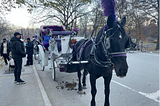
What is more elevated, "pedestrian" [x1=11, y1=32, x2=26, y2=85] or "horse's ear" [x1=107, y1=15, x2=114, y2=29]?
"horse's ear" [x1=107, y1=15, x2=114, y2=29]

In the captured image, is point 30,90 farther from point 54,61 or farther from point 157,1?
point 157,1

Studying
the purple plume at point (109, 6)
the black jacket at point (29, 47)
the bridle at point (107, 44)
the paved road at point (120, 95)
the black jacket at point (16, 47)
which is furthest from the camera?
the black jacket at point (29, 47)

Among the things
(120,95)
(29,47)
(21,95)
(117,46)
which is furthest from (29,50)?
(117,46)

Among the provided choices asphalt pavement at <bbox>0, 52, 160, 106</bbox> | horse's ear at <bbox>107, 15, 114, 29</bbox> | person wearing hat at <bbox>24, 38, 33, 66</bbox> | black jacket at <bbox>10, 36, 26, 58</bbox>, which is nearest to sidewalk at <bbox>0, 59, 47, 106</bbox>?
asphalt pavement at <bbox>0, 52, 160, 106</bbox>

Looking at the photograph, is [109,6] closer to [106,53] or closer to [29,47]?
[106,53]

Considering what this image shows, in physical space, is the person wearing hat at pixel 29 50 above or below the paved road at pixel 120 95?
above

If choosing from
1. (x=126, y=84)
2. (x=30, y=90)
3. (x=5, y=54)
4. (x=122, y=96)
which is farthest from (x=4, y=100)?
(x=5, y=54)

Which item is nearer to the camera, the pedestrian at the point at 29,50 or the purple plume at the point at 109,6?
the purple plume at the point at 109,6

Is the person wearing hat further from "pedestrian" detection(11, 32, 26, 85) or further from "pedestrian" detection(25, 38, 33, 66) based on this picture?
"pedestrian" detection(11, 32, 26, 85)

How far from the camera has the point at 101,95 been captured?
13.3 ft

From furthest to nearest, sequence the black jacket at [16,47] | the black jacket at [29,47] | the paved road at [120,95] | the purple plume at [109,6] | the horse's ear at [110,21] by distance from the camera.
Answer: the black jacket at [29,47], the black jacket at [16,47], the paved road at [120,95], the purple plume at [109,6], the horse's ear at [110,21]

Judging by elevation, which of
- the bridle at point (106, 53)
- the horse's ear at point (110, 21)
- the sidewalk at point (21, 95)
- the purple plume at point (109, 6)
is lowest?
the sidewalk at point (21, 95)

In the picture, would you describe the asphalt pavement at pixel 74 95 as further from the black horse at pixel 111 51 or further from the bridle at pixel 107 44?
the bridle at pixel 107 44

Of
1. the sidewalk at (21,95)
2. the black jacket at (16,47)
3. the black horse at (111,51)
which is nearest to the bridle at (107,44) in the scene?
the black horse at (111,51)
